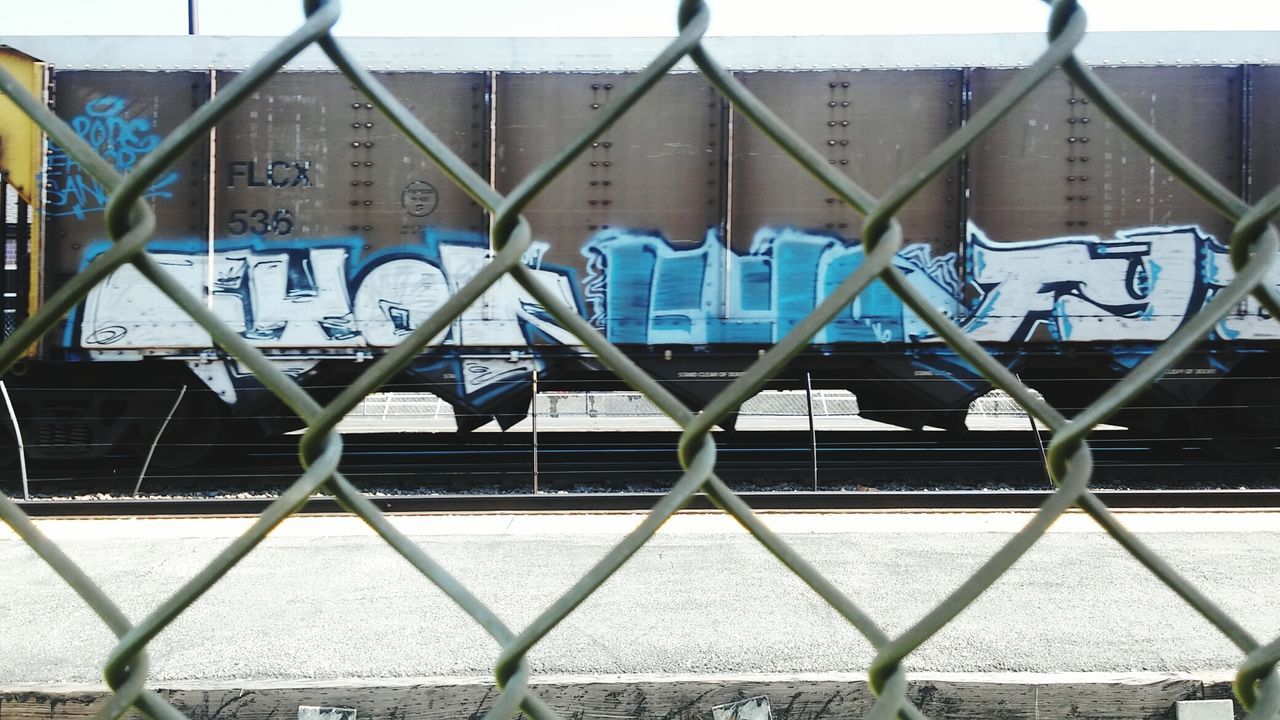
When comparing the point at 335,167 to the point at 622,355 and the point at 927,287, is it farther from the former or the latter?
the point at 622,355

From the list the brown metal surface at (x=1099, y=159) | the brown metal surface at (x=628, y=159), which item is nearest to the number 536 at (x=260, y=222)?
the brown metal surface at (x=628, y=159)

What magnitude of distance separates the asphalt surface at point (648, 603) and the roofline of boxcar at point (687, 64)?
15.1 feet

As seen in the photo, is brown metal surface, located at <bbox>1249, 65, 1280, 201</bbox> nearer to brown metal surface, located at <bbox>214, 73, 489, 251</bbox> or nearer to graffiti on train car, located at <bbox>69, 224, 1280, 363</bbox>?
graffiti on train car, located at <bbox>69, 224, 1280, 363</bbox>

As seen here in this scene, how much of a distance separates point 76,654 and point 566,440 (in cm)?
634

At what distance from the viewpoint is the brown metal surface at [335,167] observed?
24.9 feet

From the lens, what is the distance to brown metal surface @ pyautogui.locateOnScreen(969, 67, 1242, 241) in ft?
24.9

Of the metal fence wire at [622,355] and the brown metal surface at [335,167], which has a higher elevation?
the brown metal surface at [335,167]

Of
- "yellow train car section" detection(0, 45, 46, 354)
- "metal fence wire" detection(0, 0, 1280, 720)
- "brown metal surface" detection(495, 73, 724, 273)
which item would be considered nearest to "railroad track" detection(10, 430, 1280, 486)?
"yellow train car section" detection(0, 45, 46, 354)

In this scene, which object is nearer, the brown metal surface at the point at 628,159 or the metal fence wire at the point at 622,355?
the metal fence wire at the point at 622,355

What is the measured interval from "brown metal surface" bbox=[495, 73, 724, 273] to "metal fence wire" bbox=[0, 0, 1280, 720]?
684 centimetres

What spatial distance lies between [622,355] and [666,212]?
6.97 meters

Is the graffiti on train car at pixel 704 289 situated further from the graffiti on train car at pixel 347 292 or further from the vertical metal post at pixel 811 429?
the vertical metal post at pixel 811 429

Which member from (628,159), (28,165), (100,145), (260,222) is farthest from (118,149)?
(628,159)

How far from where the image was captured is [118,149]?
748 centimetres
